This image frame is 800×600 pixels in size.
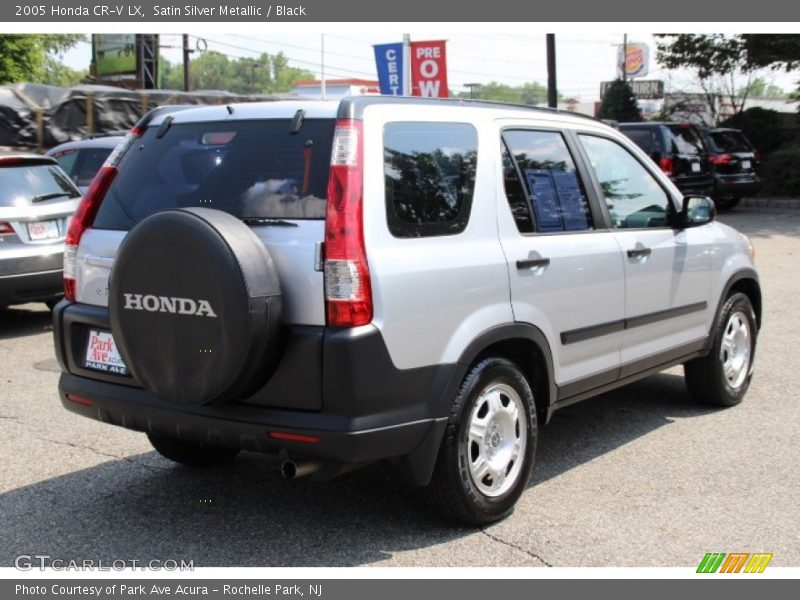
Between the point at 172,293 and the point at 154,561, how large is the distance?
1.15m

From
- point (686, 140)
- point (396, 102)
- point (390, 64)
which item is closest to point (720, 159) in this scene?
point (686, 140)

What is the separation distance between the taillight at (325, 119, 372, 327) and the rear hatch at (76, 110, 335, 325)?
0.05 metres

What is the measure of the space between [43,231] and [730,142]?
1598 cm

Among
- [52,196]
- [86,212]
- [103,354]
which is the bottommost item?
[103,354]

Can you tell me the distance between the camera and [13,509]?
4.48 m

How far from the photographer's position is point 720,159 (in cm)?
1984

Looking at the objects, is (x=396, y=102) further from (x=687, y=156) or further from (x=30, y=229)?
(x=687, y=156)

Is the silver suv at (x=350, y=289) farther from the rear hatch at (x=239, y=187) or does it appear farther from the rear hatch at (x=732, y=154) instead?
the rear hatch at (x=732, y=154)

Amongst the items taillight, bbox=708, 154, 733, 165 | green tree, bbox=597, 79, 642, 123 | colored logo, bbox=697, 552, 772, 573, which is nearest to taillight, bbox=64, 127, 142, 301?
colored logo, bbox=697, 552, 772, 573

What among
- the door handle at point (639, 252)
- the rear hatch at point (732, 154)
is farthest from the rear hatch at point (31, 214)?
the rear hatch at point (732, 154)

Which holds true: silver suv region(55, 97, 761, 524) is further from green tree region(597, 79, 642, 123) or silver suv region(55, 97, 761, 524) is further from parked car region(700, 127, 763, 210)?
green tree region(597, 79, 642, 123)

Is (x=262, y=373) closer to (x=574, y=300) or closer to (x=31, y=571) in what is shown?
(x=31, y=571)

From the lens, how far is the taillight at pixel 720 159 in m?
19.8

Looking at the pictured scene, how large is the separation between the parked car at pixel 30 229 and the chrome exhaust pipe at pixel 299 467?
236 inches
